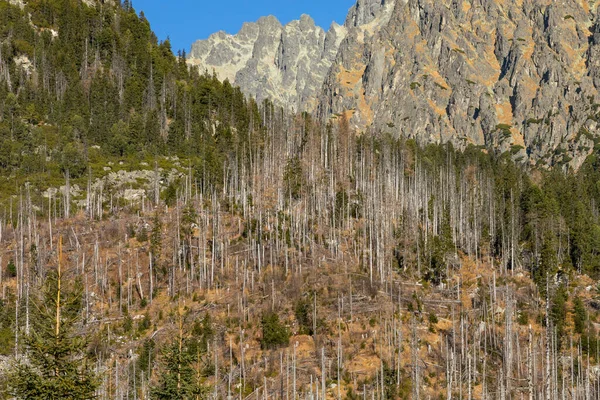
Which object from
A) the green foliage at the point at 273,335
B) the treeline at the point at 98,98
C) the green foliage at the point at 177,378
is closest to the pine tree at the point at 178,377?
the green foliage at the point at 177,378

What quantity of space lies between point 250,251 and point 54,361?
6554 centimetres

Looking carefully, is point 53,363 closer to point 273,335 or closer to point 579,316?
point 273,335

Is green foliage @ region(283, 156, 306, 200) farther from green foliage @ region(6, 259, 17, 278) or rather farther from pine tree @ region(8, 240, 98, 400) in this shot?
pine tree @ region(8, 240, 98, 400)

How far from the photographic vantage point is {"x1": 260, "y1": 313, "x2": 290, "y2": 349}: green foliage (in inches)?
2776

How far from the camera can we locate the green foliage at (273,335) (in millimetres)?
70500

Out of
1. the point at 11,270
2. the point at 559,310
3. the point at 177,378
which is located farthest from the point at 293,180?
the point at 177,378

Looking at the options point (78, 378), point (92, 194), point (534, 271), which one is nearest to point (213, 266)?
point (92, 194)

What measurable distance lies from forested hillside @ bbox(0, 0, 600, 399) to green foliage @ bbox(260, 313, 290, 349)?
25 cm

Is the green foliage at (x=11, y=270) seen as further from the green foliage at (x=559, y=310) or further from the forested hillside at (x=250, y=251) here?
the green foliage at (x=559, y=310)

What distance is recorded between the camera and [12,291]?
3246 inches

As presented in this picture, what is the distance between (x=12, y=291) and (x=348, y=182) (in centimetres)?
5389

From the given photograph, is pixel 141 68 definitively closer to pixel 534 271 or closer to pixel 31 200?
pixel 31 200

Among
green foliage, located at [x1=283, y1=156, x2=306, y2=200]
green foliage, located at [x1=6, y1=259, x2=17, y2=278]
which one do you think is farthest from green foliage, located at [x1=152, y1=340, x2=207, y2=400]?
green foliage, located at [x1=283, y1=156, x2=306, y2=200]

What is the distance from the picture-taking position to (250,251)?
8962cm
